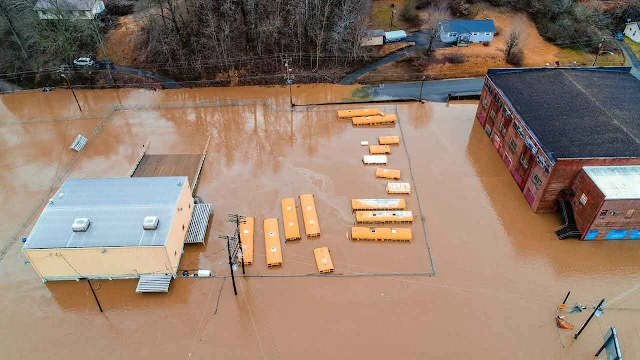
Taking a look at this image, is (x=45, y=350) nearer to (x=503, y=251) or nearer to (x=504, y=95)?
(x=503, y=251)

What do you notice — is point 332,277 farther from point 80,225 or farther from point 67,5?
point 67,5

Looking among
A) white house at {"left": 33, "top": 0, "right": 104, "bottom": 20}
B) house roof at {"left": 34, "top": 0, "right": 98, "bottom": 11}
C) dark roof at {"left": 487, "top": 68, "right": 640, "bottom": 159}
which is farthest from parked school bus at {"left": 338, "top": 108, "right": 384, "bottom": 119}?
house roof at {"left": 34, "top": 0, "right": 98, "bottom": 11}

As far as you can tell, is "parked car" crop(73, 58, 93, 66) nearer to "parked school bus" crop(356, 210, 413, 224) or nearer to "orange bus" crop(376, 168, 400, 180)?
"orange bus" crop(376, 168, 400, 180)

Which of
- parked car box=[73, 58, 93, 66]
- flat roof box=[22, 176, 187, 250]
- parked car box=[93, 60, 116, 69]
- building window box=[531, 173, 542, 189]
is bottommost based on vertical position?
building window box=[531, 173, 542, 189]

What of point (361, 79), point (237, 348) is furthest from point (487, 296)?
point (361, 79)

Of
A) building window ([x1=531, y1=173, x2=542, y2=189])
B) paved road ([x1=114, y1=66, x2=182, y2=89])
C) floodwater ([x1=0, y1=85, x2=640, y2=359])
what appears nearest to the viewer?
floodwater ([x1=0, y1=85, x2=640, y2=359])

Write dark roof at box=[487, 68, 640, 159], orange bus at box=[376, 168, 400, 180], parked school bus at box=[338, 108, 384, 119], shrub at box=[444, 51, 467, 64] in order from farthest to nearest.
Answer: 1. shrub at box=[444, 51, 467, 64]
2. parked school bus at box=[338, 108, 384, 119]
3. orange bus at box=[376, 168, 400, 180]
4. dark roof at box=[487, 68, 640, 159]

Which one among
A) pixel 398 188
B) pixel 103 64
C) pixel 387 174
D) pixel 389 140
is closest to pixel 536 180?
pixel 398 188
